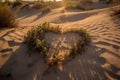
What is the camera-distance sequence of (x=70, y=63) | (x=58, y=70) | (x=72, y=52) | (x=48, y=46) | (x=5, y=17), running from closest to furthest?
1. (x=58, y=70)
2. (x=70, y=63)
3. (x=72, y=52)
4. (x=48, y=46)
5. (x=5, y=17)

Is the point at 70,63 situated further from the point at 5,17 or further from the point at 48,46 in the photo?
the point at 5,17

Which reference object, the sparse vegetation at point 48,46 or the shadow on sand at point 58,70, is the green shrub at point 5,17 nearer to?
the sparse vegetation at point 48,46

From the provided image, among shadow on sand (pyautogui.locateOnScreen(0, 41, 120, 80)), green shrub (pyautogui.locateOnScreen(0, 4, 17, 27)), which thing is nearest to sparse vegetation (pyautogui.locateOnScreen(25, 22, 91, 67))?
shadow on sand (pyautogui.locateOnScreen(0, 41, 120, 80))

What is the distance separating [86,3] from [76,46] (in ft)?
34.9

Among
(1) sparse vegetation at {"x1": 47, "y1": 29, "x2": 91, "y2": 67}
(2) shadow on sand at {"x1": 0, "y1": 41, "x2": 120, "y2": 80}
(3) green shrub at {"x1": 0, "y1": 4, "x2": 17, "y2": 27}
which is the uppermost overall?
(3) green shrub at {"x1": 0, "y1": 4, "x2": 17, "y2": 27}

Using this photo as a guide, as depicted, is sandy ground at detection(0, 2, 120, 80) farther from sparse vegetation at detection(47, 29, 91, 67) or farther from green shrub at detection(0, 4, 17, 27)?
green shrub at detection(0, 4, 17, 27)

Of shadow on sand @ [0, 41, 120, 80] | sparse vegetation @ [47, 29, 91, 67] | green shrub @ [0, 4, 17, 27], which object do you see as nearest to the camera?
shadow on sand @ [0, 41, 120, 80]

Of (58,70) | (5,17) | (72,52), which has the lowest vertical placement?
(58,70)

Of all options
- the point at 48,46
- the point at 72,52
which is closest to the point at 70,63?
the point at 72,52

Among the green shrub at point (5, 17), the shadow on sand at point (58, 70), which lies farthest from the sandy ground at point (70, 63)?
the green shrub at point (5, 17)

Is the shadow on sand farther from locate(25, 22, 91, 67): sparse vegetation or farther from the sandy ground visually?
locate(25, 22, 91, 67): sparse vegetation

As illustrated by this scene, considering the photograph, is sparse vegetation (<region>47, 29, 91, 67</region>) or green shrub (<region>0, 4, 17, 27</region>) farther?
green shrub (<region>0, 4, 17, 27</region>)

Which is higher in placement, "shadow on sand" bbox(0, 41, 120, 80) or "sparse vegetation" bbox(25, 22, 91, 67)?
"sparse vegetation" bbox(25, 22, 91, 67)

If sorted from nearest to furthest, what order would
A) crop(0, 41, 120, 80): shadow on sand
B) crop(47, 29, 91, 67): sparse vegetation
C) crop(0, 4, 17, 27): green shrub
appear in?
1. crop(0, 41, 120, 80): shadow on sand
2. crop(47, 29, 91, 67): sparse vegetation
3. crop(0, 4, 17, 27): green shrub
